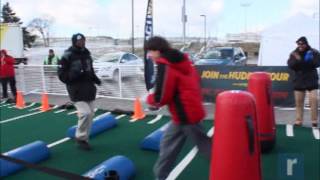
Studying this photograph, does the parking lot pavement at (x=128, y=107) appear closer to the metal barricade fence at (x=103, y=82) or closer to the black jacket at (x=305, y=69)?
the metal barricade fence at (x=103, y=82)

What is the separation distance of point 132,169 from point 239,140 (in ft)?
7.51

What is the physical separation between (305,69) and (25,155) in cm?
535

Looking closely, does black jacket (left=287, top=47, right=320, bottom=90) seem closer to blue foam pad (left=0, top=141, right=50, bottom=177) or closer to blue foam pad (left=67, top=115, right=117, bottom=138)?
blue foam pad (left=67, top=115, right=117, bottom=138)

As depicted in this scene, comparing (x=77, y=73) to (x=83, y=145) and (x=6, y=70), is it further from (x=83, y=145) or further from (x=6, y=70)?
(x=6, y=70)

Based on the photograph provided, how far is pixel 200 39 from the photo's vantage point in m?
80.6

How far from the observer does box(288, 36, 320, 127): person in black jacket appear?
8258mm

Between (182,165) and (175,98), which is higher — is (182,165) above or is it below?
below

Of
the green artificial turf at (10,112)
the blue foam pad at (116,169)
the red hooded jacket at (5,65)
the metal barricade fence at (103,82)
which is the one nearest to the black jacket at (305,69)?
the blue foam pad at (116,169)

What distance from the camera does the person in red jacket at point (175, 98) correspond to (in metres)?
4.27

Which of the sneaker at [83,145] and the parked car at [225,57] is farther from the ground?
the parked car at [225,57]

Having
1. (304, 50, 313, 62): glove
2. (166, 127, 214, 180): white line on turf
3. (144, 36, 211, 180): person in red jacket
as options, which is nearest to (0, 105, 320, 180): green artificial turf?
(166, 127, 214, 180): white line on turf

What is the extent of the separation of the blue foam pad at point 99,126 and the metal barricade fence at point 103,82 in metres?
4.03

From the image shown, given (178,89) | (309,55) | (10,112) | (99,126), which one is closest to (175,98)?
(178,89)

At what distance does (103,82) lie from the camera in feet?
45.1
